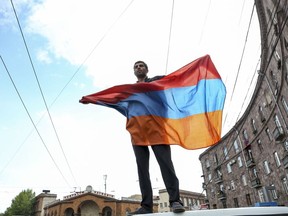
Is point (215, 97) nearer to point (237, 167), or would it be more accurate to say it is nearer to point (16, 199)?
point (237, 167)

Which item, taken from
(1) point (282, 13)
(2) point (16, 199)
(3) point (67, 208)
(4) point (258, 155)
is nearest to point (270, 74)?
(1) point (282, 13)

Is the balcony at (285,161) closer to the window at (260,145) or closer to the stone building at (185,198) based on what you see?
the window at (260,145)

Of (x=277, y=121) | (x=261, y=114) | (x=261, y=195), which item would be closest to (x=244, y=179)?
(x=261, y=195)

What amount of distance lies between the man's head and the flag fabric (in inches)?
7.7

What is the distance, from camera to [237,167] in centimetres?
3656

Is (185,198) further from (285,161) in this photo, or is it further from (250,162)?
(285,161)

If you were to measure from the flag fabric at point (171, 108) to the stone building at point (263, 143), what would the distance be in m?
10.8

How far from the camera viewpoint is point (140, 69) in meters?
3.47

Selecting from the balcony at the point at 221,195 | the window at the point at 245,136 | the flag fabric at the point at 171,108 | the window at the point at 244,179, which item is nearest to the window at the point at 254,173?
the window at the point at 244,179

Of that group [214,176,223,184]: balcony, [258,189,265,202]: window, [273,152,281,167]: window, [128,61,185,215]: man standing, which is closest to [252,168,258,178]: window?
[258,189,265,202]: window

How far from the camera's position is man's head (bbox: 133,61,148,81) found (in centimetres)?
347

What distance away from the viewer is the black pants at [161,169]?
2.57 meters

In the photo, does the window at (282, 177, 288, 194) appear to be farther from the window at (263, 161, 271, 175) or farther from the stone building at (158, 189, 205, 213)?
the stone building at (158, 189, 205, 213)

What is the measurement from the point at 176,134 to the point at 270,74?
22.0 metres
